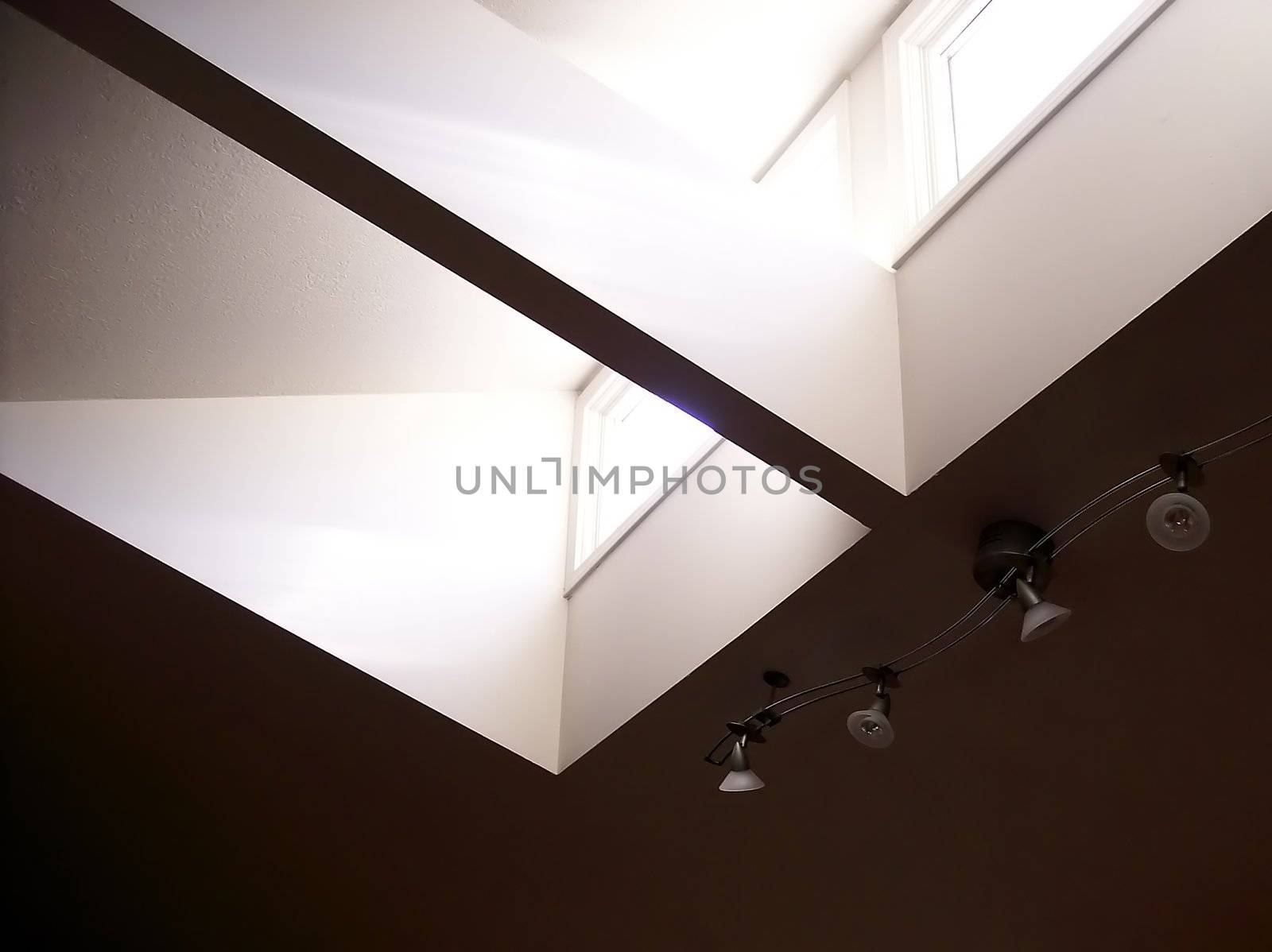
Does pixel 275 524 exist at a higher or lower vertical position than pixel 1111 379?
higher

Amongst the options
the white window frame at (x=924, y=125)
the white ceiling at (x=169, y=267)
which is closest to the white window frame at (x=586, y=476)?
the white ceiling at (x=169, y=267)

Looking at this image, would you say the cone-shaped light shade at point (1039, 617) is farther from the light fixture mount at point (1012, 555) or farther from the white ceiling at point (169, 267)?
the white ceiling at point (169, 267)

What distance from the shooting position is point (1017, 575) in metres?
2.43

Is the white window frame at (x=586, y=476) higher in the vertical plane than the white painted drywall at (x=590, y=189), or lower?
higher

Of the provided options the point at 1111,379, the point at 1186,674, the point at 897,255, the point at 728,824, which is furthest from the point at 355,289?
the point at 1186,674

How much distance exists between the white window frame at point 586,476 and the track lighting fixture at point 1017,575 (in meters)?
0.97

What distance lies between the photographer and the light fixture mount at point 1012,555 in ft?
8.00

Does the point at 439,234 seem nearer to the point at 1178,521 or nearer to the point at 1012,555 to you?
the point at 1012,555

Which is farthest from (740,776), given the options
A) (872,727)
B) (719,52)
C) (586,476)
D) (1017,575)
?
(719,52)

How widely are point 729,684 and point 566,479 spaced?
57.9 inches

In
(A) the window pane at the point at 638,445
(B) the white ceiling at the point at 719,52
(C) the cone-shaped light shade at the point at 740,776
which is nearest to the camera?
(C) the cone-shaped light shade at the point at 740,776

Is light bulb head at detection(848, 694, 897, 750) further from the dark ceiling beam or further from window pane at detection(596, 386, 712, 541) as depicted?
window pane at detection(596, 386, 712, 541)

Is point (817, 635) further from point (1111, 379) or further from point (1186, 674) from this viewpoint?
point (1111, 379)

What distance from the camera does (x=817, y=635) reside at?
2.88 m
